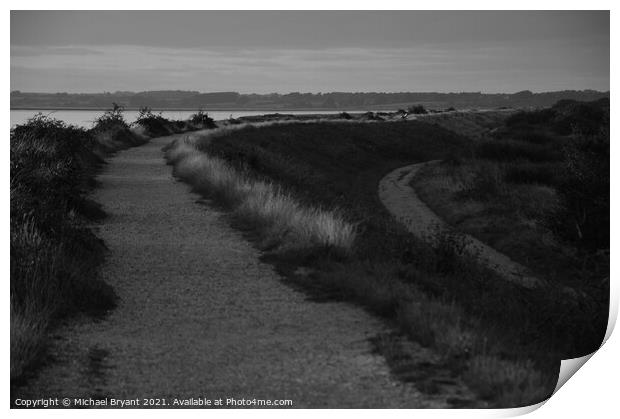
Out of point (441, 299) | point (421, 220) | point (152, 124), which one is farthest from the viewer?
point (152, 124)

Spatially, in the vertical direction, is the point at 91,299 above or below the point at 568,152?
below

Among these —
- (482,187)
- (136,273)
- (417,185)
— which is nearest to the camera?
(136,273)

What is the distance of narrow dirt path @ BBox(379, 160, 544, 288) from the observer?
16206 mm

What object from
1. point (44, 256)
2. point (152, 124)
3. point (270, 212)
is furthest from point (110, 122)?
point (44, 256)

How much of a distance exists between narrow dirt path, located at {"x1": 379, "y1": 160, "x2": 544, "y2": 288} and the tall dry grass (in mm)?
2692

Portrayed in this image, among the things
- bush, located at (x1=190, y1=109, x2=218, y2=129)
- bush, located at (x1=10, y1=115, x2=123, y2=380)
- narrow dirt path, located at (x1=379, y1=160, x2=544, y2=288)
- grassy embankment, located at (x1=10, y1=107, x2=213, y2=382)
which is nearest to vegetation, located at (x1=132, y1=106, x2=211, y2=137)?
bush, located at (x1=190, y1=109, x2=218, y2=129)

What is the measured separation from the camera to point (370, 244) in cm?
1176

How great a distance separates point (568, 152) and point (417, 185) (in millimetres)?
15824

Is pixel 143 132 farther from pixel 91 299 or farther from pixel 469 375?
pixel 469 375

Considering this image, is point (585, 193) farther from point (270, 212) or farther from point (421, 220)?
point (421, 220)

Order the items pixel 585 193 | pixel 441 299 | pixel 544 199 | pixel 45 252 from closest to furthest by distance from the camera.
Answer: pixel 45 252, pixel 441 299, pixel 585 193, pixel 544 199

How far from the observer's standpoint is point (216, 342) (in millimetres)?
7512

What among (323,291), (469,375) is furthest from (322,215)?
(469,375)

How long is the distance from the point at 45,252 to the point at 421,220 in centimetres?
1659
